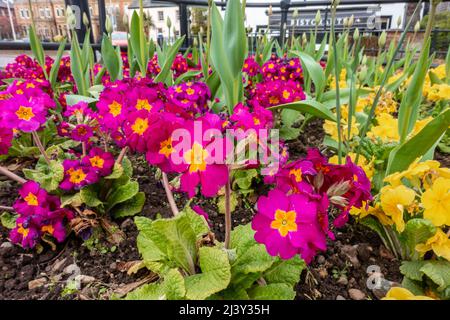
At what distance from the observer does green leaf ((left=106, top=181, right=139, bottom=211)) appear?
4.81 feet

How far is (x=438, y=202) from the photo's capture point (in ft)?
3.32

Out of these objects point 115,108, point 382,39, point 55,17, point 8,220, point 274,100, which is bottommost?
point 8,220

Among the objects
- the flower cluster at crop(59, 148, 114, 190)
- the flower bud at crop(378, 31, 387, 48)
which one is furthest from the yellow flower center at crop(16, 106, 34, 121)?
the flower bud at crop(378, 31, 387, 48)

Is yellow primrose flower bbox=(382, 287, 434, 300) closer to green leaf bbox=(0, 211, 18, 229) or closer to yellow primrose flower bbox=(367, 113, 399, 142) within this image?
yellow primrose flower bbox=(367, 113, 399, 142)

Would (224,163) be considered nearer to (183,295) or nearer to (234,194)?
(183,295)

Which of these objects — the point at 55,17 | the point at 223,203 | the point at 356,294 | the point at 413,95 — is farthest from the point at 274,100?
the point at 55,17

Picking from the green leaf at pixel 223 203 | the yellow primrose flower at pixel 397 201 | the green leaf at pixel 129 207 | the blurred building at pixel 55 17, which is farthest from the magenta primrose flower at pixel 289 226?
the blurred building at pixel 55 17

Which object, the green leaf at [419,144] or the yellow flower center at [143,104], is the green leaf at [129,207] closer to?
the yellow flower center at [143,104]

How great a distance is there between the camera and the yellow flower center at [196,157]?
803 millimetres

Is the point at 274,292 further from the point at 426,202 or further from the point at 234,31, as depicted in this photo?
the point at 234,31

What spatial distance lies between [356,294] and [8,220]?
1.36 meters

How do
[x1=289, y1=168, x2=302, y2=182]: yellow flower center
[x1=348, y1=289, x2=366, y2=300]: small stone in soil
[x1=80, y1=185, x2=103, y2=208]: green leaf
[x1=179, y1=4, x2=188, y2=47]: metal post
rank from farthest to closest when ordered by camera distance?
[x1=179, y1=4, x2=188, y2=47]: metal post < [x1=80, y1=185, x2=103, y2=208]: green leaf < [x1=348, y1=289, x2=366, y2=300]: small stone in soil < [x1=289, y1=168, x2=302, y2=182]: yellow flower center

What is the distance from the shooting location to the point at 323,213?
77cm

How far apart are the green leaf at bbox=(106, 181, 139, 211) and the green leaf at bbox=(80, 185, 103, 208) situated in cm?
7
